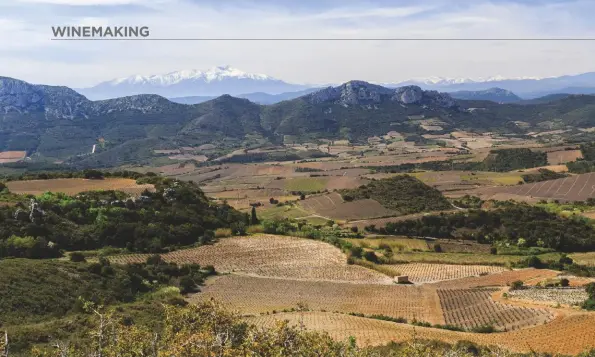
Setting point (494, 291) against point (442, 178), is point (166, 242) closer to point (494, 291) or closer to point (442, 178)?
point (494, 291)

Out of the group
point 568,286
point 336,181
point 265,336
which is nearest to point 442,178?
point 336,181

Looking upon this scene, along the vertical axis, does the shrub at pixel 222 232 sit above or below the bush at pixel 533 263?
above

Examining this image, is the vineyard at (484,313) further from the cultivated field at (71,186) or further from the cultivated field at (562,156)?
the cultivated field at (562,156)

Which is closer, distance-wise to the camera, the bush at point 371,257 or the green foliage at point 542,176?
the bush at point 371,257

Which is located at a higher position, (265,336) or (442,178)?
(265,336)

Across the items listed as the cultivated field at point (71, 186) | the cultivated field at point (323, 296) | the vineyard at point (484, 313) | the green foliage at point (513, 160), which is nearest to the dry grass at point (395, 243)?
the cultivated field at point (323, 296)

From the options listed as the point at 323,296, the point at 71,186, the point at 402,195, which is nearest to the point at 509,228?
the point at 402,195

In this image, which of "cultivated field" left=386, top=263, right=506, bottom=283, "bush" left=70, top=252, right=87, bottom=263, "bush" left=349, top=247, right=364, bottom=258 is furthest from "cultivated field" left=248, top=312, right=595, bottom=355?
"bush" left=349, top=247, right=364, bottom=258
